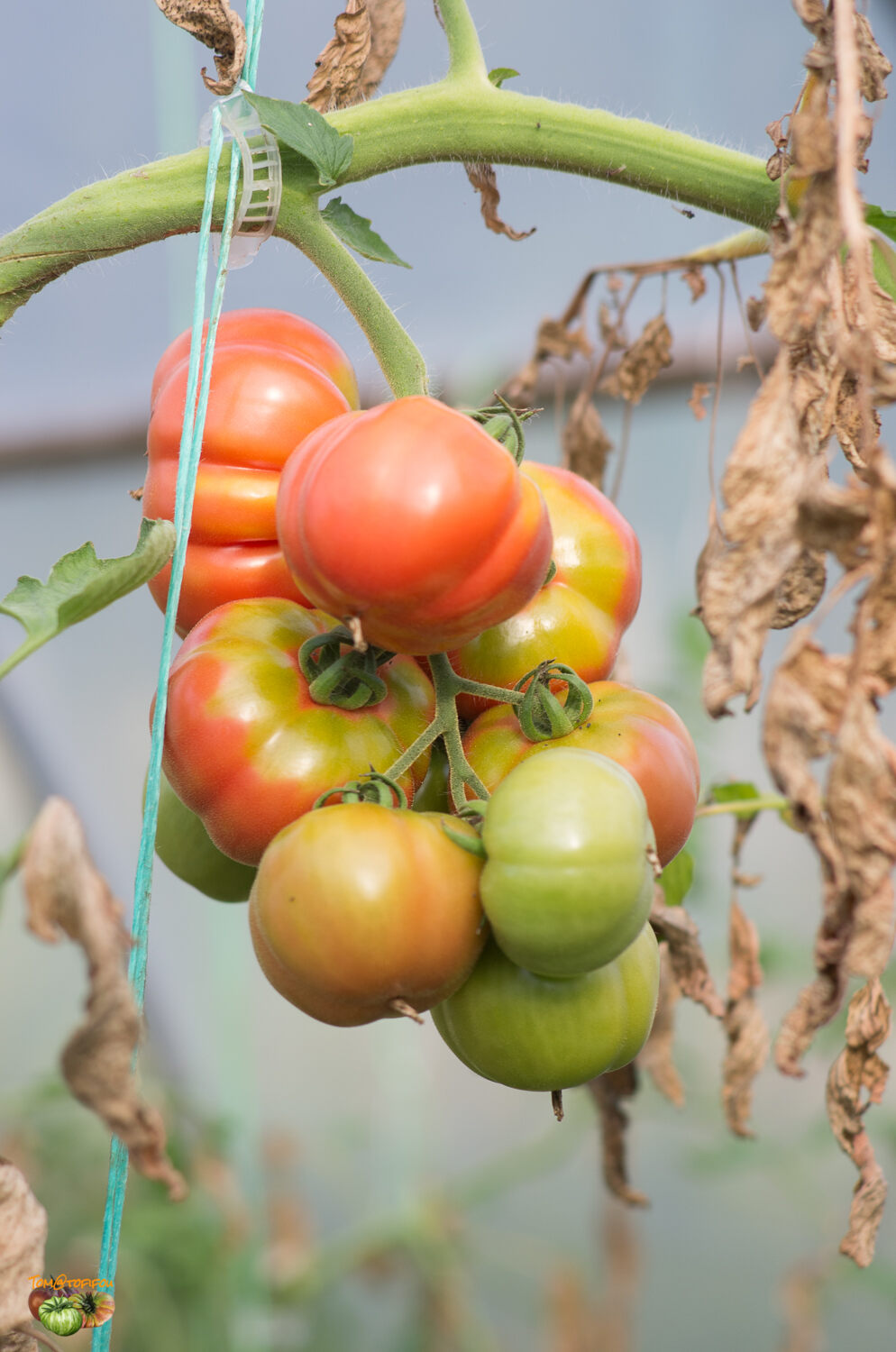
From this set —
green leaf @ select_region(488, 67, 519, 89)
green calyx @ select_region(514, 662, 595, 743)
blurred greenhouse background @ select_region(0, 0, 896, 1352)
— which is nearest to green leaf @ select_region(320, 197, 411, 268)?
green leaf @ select_region(488, 67, 519, 89)

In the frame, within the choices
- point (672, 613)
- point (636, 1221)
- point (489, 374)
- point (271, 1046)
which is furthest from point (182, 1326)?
point (489, 374)

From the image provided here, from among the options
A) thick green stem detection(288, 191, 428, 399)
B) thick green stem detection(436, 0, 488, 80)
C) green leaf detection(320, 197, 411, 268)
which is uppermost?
thick green stem detection(436, 0, 488, 80)

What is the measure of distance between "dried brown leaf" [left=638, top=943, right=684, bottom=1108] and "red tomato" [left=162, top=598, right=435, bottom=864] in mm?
368

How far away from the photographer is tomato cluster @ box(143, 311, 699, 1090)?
0.40 meters

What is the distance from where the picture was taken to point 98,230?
0.53 m

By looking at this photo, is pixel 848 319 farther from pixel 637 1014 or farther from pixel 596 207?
pixel 596 207

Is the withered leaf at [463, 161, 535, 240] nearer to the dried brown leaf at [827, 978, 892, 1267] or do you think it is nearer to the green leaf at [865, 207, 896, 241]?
the green leaf at [865, 207, 896, 241]

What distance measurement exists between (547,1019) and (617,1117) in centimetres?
37

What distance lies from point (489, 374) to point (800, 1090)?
1.46 metres

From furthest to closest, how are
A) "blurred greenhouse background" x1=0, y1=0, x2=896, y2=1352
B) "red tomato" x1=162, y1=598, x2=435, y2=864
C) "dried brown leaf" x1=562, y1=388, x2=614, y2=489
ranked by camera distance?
1. "blurred greenhouse background" x1=0, y1=0, x2=896, y2=1352
2. "dried brown leaf" x1=562, y1=388, x2=614, y2=489
3. "red tomato" x1=162, y1=598, x2=435, y2=864

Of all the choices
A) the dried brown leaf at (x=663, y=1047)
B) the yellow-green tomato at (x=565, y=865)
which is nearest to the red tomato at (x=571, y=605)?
the yellow-green tomato at (x=565, y=865)

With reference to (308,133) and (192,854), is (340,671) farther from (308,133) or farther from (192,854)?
(308,133)

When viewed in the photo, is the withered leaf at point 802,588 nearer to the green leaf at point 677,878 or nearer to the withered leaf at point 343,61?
the green leaf at point 677,878

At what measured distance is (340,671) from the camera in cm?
48
